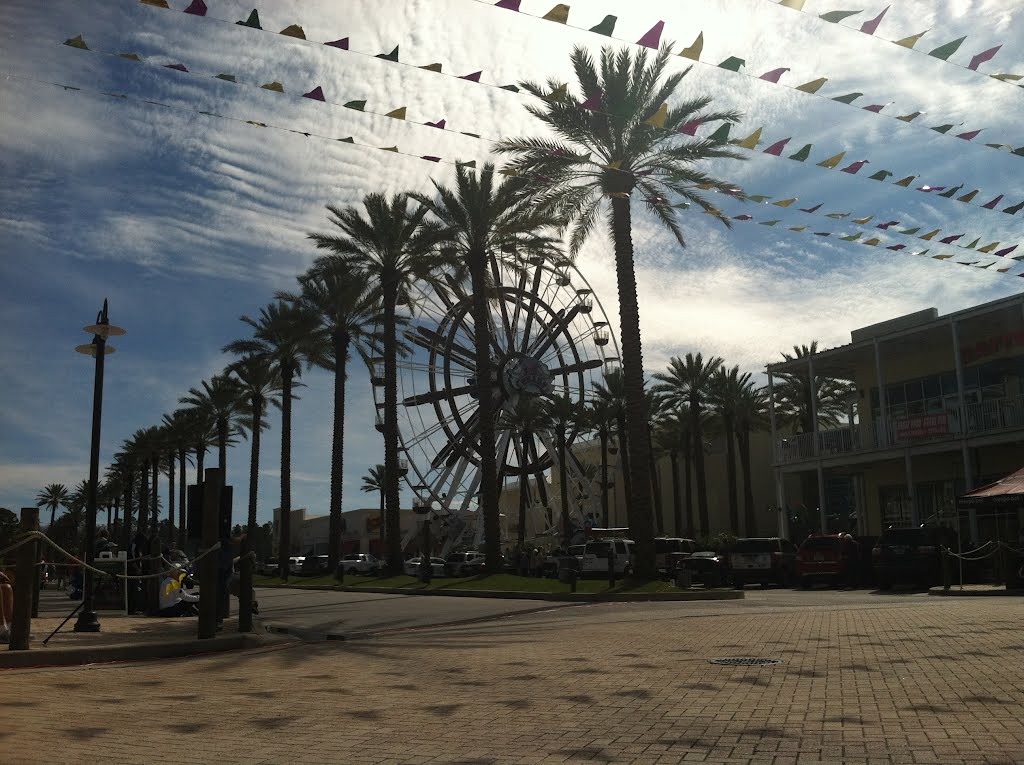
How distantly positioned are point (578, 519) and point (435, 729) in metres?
51.7

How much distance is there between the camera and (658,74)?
93.0ft

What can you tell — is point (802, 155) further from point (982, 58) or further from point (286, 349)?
point (286, 349)

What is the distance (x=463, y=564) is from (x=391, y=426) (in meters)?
10.3

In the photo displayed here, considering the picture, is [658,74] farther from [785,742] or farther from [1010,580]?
[785,742]

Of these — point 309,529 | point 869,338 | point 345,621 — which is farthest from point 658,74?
point 309,529

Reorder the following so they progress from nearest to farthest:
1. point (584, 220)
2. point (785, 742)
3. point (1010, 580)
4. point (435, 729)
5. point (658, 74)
→ point (785, 742)
point (435, 729)
point (1010, 580)
point (658, 74)
point (584, 220)

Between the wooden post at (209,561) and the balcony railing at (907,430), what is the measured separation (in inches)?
1005

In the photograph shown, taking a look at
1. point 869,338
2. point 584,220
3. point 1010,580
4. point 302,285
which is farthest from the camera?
point 302,285

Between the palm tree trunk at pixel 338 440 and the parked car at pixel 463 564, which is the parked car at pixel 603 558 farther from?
the palm tree trunk at pixel 338 440

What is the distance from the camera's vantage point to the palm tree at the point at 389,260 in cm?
3881

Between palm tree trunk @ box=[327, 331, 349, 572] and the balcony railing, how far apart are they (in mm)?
18417

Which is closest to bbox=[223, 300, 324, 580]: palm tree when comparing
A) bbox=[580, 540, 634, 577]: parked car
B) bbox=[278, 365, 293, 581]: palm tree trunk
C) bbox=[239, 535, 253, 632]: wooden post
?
bbox=[278, 365, 293, 581]: palm tree trunk

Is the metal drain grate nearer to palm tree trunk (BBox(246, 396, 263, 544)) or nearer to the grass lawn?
the grass lawn

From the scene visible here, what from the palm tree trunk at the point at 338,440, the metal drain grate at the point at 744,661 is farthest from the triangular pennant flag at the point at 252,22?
the palm tree trunk at the point at 338,440
